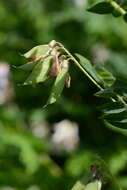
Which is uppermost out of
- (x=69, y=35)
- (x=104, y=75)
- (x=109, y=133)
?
(x=104, y=75)

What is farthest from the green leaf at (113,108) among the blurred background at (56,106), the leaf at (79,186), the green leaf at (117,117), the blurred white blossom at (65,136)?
the blurred white blossom at (65,136)

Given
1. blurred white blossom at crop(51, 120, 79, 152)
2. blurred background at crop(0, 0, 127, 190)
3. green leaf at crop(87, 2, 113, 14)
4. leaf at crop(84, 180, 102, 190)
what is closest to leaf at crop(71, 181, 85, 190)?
leaf at crop(84, 180, 102, 190)

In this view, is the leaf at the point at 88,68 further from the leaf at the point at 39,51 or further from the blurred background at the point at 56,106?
the blurred background at the point at 56,106

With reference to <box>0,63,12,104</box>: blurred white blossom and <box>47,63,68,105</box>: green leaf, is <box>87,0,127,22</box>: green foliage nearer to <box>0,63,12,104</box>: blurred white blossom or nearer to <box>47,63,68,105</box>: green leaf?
<box>47,63,68,105</box>: green leaf

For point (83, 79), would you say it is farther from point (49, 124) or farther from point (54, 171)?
point (54, 171)

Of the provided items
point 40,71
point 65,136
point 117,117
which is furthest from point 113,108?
point 65,136

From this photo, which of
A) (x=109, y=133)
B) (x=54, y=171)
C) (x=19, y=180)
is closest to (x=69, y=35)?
(x=109, y=133)

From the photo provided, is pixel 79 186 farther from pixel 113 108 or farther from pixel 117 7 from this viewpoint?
pixel 117 7
